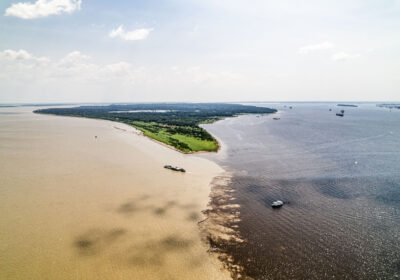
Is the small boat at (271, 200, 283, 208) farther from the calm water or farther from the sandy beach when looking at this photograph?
the sandy beach

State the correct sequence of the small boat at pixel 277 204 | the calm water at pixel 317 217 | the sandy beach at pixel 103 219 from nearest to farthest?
the sandy beach at pixel 103 219, the calm water at pixel 317 217, the small boat at pixel 277 204

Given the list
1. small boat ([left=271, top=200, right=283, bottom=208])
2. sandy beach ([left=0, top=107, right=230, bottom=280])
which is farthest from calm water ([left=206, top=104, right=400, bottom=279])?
sandy beach ([left=0, top=107, right=230, bottom=280])

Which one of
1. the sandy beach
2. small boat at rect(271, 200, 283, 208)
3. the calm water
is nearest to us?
the sandy beach

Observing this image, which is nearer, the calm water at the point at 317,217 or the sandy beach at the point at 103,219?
the sandy beach at the point at 103,219

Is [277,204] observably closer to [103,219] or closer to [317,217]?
[317,217]

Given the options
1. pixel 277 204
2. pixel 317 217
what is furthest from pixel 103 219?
pixel 317 217

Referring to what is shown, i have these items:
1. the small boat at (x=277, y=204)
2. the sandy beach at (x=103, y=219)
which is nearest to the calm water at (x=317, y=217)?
the small boat at (x=277, y=204)

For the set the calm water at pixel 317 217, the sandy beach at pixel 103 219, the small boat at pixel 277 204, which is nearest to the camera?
the sandy beach at pixel 103 219

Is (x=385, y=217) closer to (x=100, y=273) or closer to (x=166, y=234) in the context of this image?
(x=166, y=234)

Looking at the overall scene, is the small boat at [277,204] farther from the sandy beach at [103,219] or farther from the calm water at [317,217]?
the sandy beach at [103,219]
